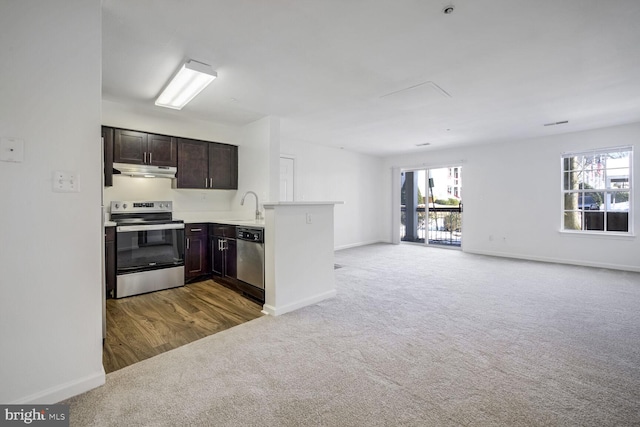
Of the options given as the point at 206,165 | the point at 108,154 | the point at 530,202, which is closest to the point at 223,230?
the point at 206,165

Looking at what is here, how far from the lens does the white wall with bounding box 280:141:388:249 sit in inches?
244

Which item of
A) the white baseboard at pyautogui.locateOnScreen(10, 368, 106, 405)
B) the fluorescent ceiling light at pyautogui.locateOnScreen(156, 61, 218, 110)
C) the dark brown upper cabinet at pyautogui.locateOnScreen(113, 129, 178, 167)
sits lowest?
the white baseboard at pyautogui.locateOnScreen(10, 368, 106, 405)

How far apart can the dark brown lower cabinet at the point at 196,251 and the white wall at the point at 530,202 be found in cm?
567

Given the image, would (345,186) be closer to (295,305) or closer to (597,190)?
(295,305)

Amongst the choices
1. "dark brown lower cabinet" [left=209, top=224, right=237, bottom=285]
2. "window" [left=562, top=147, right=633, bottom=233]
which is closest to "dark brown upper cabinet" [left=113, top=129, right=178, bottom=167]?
"dark brown lower cabinet" [left=209, top=224, right=237, bottom=285]

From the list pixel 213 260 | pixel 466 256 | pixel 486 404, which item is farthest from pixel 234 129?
pixel 466 256

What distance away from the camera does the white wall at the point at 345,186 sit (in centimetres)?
619

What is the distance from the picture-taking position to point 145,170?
3.86 metres

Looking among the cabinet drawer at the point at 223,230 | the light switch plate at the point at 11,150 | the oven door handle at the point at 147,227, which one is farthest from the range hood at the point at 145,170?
the light switch plate at the point at 11,150

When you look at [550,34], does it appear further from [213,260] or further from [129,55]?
[213,260]

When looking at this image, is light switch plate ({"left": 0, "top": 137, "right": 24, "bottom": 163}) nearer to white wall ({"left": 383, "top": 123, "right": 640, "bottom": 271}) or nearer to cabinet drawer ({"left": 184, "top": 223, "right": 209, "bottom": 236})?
cabinet drawer ({"left": 184, "top": 223, "right": 209, "bottom": 236})

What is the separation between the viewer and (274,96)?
11.8 ft

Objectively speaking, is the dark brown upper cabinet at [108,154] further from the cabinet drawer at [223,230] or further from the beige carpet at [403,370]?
the beige carpet at [403,370]

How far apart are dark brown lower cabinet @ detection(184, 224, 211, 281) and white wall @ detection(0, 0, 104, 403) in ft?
7.54
